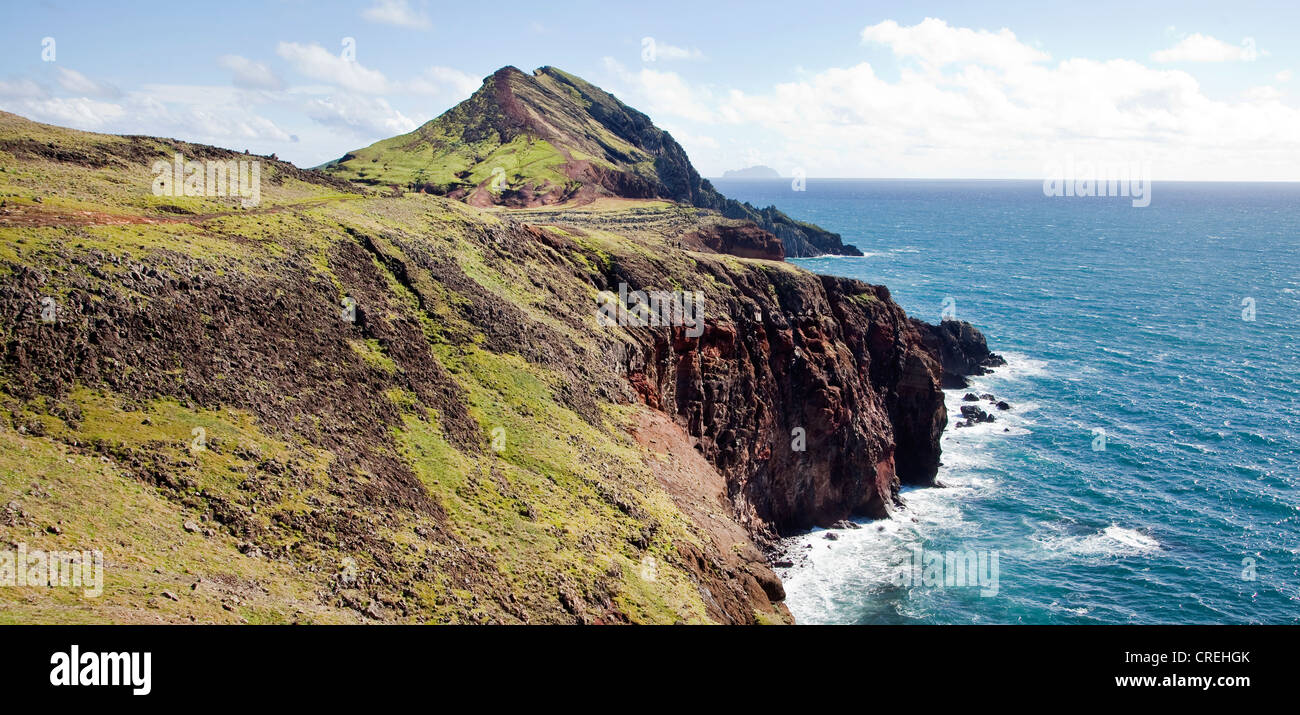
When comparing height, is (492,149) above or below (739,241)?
above

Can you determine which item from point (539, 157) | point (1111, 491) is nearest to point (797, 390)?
point (1111, 491)

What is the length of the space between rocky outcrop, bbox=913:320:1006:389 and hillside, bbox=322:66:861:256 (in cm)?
5613

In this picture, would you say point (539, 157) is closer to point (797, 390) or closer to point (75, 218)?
point (797, 390)

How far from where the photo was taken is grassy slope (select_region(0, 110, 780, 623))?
837 inches

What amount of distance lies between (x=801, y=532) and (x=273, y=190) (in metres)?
46.4

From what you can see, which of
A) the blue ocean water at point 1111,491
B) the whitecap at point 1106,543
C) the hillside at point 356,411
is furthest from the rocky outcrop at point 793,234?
the hillside at point 356,411

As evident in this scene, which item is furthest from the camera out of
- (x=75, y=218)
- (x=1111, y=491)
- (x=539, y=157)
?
(x=539, y=157)

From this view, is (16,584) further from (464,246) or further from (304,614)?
(464,246)

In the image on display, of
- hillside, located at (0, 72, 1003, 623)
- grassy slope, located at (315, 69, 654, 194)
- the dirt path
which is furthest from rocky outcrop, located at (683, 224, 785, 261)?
the dirt path

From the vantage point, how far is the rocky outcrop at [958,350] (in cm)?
10188

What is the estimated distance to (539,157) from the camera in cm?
13512

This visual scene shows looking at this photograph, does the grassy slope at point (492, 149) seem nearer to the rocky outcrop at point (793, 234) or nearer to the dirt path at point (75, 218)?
the rocky outcrop at point (793, 234)

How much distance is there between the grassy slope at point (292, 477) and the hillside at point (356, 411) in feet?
0.36

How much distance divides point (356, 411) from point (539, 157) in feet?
356
